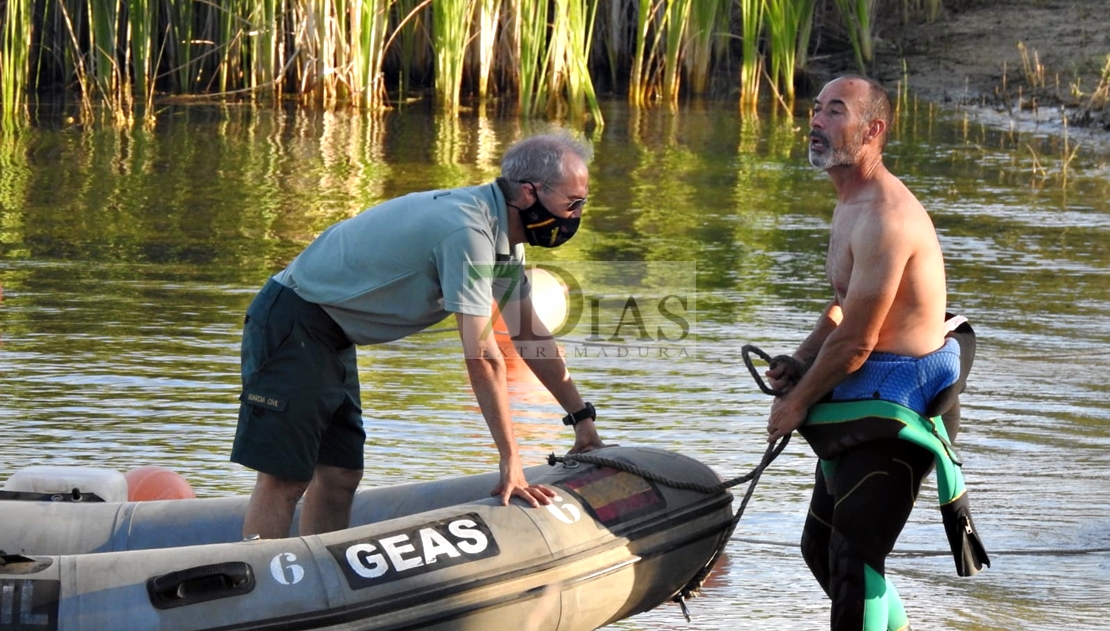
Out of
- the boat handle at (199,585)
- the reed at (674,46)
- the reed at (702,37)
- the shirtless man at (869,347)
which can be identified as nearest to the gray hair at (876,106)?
the shirtless man at (869,347)

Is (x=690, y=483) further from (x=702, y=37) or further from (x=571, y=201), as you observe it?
(x=702, y=37)

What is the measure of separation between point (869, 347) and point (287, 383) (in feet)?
4.96

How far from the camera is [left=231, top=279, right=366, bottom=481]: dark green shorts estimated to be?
4.23 meters

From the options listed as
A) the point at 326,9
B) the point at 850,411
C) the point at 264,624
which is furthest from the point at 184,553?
the point at 326,9

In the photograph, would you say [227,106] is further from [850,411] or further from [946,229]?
[850,411]

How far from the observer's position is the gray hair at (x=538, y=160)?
165 inches

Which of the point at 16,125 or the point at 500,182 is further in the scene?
the point at 16,125

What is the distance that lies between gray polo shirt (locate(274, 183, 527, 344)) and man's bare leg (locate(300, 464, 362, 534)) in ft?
1.45

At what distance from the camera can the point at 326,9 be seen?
13953mm

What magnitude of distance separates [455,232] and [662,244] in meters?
6.27

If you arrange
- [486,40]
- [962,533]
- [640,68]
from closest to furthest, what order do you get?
1. [962,533]
2. [486,40]
3. [640,68]

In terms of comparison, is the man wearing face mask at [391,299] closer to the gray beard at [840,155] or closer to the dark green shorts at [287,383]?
the dark green shorts at [287,383]

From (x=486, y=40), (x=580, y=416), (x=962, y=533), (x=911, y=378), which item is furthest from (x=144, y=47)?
(x=962, y=533)

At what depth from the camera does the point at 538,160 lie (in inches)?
165
